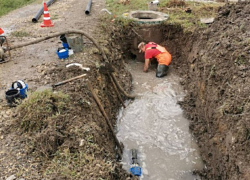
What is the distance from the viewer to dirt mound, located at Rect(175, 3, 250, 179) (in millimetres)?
3477

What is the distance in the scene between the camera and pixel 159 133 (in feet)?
18.1

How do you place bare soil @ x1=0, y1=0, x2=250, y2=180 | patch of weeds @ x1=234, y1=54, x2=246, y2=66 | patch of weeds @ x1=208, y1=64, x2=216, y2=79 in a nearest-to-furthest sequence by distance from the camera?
bare soil @ x1=0, y1=0, x2=250, y2=180 → patch of weeds @ x1=234, y1=54, x2=246, y2=66 → patch of weeds @ x1=208, y1=64, x2=216, y2=79

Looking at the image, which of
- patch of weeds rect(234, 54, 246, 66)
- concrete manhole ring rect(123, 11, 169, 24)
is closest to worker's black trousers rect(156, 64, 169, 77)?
concrete manhole ring rect(123, 11, 169, 24)

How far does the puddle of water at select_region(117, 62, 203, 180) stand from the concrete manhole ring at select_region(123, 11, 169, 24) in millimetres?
2296

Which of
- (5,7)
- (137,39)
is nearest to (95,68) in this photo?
(137,39)

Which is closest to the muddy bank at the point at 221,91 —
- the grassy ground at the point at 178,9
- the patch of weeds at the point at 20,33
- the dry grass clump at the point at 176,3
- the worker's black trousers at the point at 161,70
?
the worker's black trousers at the point at 161,70

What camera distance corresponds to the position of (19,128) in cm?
362

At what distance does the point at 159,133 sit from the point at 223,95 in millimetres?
1813

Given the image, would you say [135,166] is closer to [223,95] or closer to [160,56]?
[223,95]

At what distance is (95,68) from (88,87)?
35.0 inches

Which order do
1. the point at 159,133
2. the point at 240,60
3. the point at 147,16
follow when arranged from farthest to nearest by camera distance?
the point at 147,16, the point at 159,133, the point at 240,60

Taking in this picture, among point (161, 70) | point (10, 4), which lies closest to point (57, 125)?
point (161, 70)

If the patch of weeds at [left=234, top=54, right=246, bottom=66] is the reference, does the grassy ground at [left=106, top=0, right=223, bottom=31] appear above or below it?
above

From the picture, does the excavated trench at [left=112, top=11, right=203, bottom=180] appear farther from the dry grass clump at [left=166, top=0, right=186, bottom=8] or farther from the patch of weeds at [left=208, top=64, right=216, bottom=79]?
the dry grass clump at [left=166, top=0, right=186, bottom=8]
